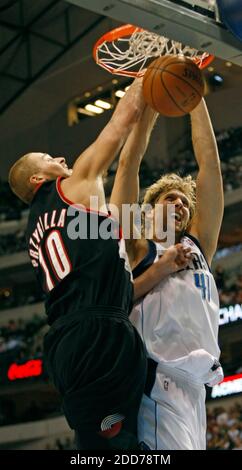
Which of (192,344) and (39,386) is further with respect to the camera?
(39,386)

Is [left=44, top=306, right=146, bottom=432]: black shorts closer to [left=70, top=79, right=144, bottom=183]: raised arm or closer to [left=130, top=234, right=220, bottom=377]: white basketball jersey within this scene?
[left=130, top=234, right=220, bottom=377]: white basketball jersey

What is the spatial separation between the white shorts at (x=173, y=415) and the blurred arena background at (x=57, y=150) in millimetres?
10430

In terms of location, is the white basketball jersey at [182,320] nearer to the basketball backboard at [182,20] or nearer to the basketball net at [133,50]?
the basketball backboard at [182,20]

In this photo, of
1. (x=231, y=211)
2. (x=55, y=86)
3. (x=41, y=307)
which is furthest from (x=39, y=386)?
(x=55, y=86)

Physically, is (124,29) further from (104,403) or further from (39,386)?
(39,386)

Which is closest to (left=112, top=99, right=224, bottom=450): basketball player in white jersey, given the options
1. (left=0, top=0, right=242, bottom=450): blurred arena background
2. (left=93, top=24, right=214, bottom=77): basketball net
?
(left=93, top=24, right=214, bottom=77): basketball net

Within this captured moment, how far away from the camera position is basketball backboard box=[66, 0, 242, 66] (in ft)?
13.5

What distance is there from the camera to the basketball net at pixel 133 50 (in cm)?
489

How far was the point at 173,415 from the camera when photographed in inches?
161

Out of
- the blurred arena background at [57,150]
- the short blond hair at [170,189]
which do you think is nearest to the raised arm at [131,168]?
the short blond hair at [170,189]

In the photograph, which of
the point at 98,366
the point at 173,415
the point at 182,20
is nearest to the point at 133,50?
the point at 182,20

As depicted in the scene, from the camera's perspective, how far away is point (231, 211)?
59.2ft

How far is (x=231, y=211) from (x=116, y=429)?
Answer: 1452 centimetres

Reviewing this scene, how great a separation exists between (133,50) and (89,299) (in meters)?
1.92
